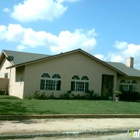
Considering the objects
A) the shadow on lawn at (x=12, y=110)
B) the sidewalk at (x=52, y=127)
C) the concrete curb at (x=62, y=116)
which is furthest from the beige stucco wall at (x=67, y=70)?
the sidewalk at (x=52, y=127)

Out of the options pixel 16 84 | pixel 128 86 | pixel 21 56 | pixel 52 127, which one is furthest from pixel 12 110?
pixel 128 86

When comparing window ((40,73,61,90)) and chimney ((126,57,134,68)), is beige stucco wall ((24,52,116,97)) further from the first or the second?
chimney ((126,57,134,68))

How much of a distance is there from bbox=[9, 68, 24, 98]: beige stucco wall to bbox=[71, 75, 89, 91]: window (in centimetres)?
503

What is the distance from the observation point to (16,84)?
24.3 meters

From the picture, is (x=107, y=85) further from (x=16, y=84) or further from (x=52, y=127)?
(x=52, y=127)

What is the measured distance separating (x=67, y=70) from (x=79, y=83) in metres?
1.93

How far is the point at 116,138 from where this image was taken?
9.20 m

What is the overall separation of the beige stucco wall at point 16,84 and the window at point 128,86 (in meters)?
12.3

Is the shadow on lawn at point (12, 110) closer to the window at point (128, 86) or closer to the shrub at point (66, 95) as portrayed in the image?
the shrub at point (66, 95)

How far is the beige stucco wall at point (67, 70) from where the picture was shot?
22484 mm

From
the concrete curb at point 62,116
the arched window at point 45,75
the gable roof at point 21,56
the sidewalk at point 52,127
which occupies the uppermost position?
the gable roof at point 21,56

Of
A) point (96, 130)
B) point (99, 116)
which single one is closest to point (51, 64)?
point (99, 116)

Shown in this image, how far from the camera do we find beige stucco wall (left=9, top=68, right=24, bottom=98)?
23.0 meters

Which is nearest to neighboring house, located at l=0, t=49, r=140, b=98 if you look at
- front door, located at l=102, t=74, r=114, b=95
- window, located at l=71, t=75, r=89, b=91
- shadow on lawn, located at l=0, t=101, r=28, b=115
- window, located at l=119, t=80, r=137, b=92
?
window, located at l=71, t=75, r=89, b=91
